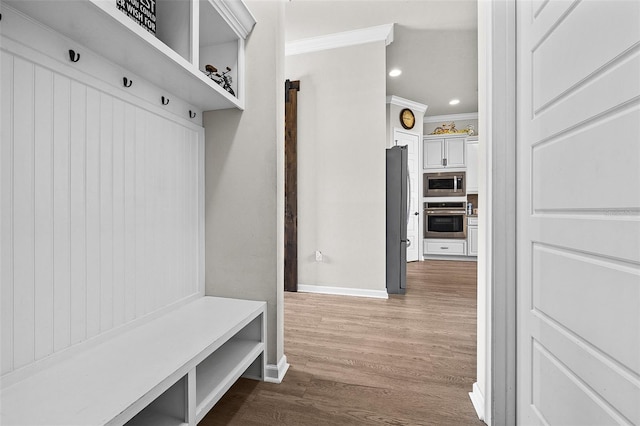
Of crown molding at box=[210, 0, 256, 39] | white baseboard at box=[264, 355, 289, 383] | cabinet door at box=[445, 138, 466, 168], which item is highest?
cabinet door at box=[445, 138, 466, 168]

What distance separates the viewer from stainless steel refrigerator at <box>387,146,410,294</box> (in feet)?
10.6

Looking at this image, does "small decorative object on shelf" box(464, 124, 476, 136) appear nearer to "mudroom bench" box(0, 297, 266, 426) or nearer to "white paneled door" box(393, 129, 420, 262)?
"white paneled door" box(393, 129, 420, 262)

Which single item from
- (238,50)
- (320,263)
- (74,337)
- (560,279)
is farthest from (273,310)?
(320,263)

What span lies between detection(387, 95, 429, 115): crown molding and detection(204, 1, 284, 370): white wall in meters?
3.73

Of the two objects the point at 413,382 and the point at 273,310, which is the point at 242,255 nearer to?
the point at 273,310

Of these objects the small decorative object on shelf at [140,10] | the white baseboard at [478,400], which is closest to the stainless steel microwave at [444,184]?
the white baseboard at [478,400]

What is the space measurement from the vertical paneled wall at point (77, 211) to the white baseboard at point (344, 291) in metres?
1.99

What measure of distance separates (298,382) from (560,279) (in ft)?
4.28

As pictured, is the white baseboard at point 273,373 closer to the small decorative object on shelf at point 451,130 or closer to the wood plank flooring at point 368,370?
the wood plank flooring at point 368,370

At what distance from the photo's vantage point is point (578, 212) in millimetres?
823

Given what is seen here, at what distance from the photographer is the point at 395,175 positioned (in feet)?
10.7

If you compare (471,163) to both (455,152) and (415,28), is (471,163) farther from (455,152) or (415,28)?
(415,28)

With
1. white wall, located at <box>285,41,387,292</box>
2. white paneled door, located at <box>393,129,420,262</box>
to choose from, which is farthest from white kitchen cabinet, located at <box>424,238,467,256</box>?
white wall, located at <box>285,41,387,292</box>

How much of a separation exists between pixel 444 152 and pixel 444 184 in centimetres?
63
